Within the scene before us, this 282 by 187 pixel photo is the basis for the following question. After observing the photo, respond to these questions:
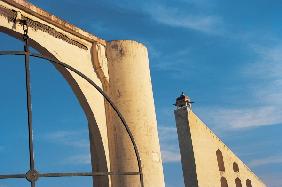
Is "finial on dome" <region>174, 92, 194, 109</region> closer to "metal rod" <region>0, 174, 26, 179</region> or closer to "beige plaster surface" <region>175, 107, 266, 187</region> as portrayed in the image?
"beige plaster surface" <region>175, 107, 266, 187</region>

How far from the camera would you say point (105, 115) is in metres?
6.45

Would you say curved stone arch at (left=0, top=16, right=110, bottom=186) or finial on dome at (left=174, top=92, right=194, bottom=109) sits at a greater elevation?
finial on dome at (left=174, top=92, right=194, bottom=109)

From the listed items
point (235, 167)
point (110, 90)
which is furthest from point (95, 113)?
point (235, 167)

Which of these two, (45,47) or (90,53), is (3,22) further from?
(90,53)

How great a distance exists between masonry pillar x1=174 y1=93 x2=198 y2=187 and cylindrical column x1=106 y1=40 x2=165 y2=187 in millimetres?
7805

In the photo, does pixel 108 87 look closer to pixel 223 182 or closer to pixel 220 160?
pixel 220 160

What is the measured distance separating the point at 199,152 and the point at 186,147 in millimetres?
521

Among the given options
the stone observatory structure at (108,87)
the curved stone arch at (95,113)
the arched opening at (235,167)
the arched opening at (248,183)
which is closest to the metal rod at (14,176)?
the stone observatory structure at (108,87)

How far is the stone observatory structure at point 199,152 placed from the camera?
14.3 m

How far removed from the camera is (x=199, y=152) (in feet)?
48.2

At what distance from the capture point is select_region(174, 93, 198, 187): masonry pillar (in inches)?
561

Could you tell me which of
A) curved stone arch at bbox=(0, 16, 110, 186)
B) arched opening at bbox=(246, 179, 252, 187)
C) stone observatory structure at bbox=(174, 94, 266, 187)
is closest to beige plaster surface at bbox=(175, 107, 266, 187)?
stone observatory structure at bbox=(174, 94, 266, 187)

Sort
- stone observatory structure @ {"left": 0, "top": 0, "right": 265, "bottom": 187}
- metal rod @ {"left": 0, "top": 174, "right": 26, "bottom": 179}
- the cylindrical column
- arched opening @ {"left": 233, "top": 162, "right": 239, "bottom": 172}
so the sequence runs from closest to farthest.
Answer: metal rod @ {"left": 0, "top": 174, "right": 26, "bottom": 179}
stone observatory structure @ {"left": 0, "top": 0, "right": 265, "bottom": 187}
the cylindrical column
arched opening @ {"left": 233, "top": 162, "right": 239, "bottom": 172}

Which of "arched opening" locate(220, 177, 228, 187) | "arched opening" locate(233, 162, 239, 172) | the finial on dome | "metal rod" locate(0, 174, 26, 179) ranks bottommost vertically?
"metal rod" locate(0, 174, 26, 179)
